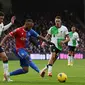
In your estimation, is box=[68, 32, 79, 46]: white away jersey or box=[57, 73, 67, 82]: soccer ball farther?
box=[68, 32, 79, 46]: white away jersey

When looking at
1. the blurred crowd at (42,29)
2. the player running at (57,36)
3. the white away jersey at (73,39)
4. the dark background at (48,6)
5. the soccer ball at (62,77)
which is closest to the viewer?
the soccer ball at (62,77)

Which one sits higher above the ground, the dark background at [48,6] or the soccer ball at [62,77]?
the dark background at [48,6]

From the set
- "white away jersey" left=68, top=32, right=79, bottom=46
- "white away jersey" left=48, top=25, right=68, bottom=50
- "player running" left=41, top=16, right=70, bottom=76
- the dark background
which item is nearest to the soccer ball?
"player running" left=41, top=16, right=70, bottom=76

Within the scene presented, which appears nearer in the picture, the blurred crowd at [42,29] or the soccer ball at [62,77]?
the soccer ball at [62,77]

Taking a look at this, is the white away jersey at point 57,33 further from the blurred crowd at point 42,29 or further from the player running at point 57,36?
the blurred crowd at point 42,29

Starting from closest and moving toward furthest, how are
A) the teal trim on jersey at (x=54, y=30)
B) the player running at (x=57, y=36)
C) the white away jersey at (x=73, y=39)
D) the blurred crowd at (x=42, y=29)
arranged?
the player running at (x=57, y=36)
the teal trim on jersey at (x=54, y=30)
the white away jersey at (x=73, y=39)
the blurred crowd at (x=42, y=29)

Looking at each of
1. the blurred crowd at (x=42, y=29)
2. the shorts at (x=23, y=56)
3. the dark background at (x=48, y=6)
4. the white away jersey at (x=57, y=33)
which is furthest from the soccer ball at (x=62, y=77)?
the dark background at (x=48, y=6)

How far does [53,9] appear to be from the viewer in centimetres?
5422

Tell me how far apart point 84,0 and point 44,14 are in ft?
17.9

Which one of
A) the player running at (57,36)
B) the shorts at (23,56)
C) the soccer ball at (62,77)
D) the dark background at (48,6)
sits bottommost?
the soccer ball at (62,77)

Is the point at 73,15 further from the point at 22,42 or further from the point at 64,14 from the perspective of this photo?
the point at 22,42

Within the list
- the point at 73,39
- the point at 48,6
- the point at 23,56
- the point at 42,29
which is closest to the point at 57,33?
the point at 23,56

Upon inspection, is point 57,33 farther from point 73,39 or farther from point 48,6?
point 48,6

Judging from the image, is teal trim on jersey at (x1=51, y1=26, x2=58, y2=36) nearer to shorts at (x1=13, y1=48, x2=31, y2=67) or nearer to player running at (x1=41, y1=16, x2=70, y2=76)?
player running at (x1=41, y1=16, x2=70, y2=76)
